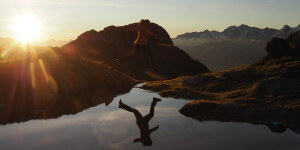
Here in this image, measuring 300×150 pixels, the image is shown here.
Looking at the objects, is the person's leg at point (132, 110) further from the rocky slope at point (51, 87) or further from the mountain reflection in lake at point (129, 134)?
the rocky slope at point (51, 87)

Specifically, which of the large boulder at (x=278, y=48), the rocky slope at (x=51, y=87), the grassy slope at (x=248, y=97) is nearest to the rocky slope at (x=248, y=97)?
the grassy slope at (x=248, y=97)

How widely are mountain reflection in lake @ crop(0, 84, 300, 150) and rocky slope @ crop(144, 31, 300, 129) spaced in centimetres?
98

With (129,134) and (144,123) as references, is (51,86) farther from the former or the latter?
(129,134)

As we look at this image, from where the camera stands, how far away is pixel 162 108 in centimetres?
1575

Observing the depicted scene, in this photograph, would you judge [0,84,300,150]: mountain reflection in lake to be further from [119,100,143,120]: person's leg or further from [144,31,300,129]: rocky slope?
[144,31,300,129]: rocky slope

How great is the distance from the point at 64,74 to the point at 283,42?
25.9 metres

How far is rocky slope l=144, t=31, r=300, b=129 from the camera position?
1254 cm

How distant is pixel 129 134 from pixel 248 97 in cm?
861

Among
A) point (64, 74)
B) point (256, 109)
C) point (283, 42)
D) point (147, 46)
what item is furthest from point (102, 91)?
point (283, 42)

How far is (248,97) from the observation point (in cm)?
1633

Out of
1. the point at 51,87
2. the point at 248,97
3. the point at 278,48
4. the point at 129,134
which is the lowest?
the point at 129,134

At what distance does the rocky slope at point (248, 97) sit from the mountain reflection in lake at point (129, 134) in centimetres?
98

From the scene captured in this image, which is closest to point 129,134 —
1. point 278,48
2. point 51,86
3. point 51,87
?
point 51,87

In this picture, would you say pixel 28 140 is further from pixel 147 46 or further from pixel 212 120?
pixel 147 46
